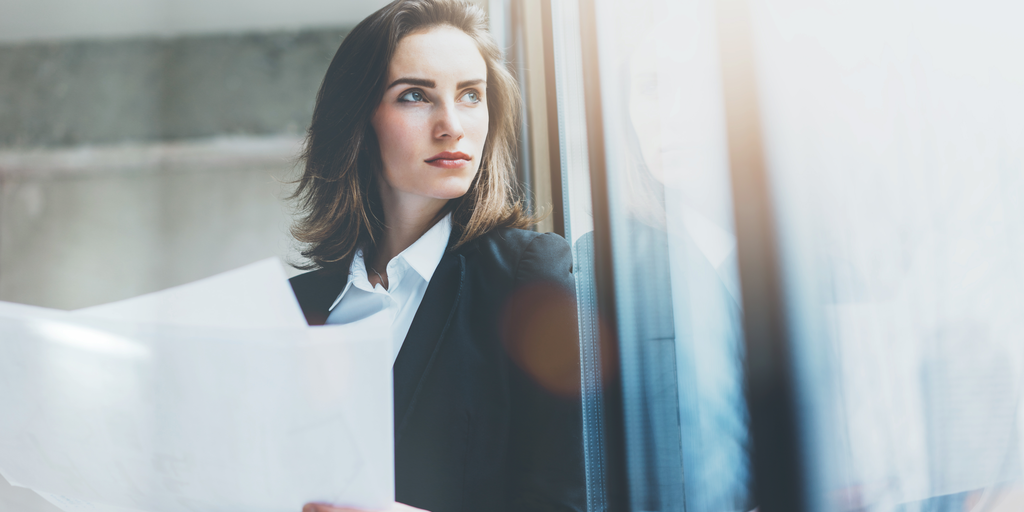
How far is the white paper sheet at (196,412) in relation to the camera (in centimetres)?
55

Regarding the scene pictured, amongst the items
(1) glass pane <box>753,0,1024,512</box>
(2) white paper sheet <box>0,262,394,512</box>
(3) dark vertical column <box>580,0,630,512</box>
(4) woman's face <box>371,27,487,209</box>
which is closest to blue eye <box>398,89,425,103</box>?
(4) woman's face <box>371,27,487,209</box>

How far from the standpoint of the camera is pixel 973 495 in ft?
0.87

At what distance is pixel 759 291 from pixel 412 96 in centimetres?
58

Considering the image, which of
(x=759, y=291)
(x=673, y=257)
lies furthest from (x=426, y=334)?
(x=759, y=291)

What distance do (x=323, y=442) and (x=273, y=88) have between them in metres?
0.74

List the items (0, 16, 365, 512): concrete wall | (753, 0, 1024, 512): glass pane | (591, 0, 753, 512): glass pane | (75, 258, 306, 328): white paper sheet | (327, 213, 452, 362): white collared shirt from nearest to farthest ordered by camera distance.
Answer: (753, 0, 1024, 512): glass pane, (591, 0, 753, 512): glass pane, (75, 258, 306, 328): white paper sheet, (327, 213, 452, 362): white collared shirt, (0, 16, 365, 512): concrete wall

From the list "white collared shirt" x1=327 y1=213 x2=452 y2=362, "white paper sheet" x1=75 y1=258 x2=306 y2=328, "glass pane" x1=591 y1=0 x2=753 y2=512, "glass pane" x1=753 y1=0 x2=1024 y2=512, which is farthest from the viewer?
"white collared shirt" x1=327 y1=213 x2=452 y2=362

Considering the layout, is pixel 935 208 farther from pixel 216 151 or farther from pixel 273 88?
pixel 216 151

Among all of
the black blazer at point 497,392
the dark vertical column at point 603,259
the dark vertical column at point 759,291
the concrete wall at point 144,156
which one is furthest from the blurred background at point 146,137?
the dark vertical column at point 759,291

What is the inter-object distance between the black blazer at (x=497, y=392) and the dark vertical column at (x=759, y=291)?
0.33 metres

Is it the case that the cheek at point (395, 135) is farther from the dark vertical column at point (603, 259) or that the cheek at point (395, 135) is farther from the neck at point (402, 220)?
the dark vertical column at point (603, 259)

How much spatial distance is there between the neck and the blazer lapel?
7 cm

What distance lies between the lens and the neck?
0.78 metres

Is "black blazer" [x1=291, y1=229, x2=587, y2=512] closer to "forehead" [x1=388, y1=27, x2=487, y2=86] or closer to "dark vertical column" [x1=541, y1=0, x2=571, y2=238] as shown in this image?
"dark vertical column" [x1=541, y1=0, x2=571, y2=238]
